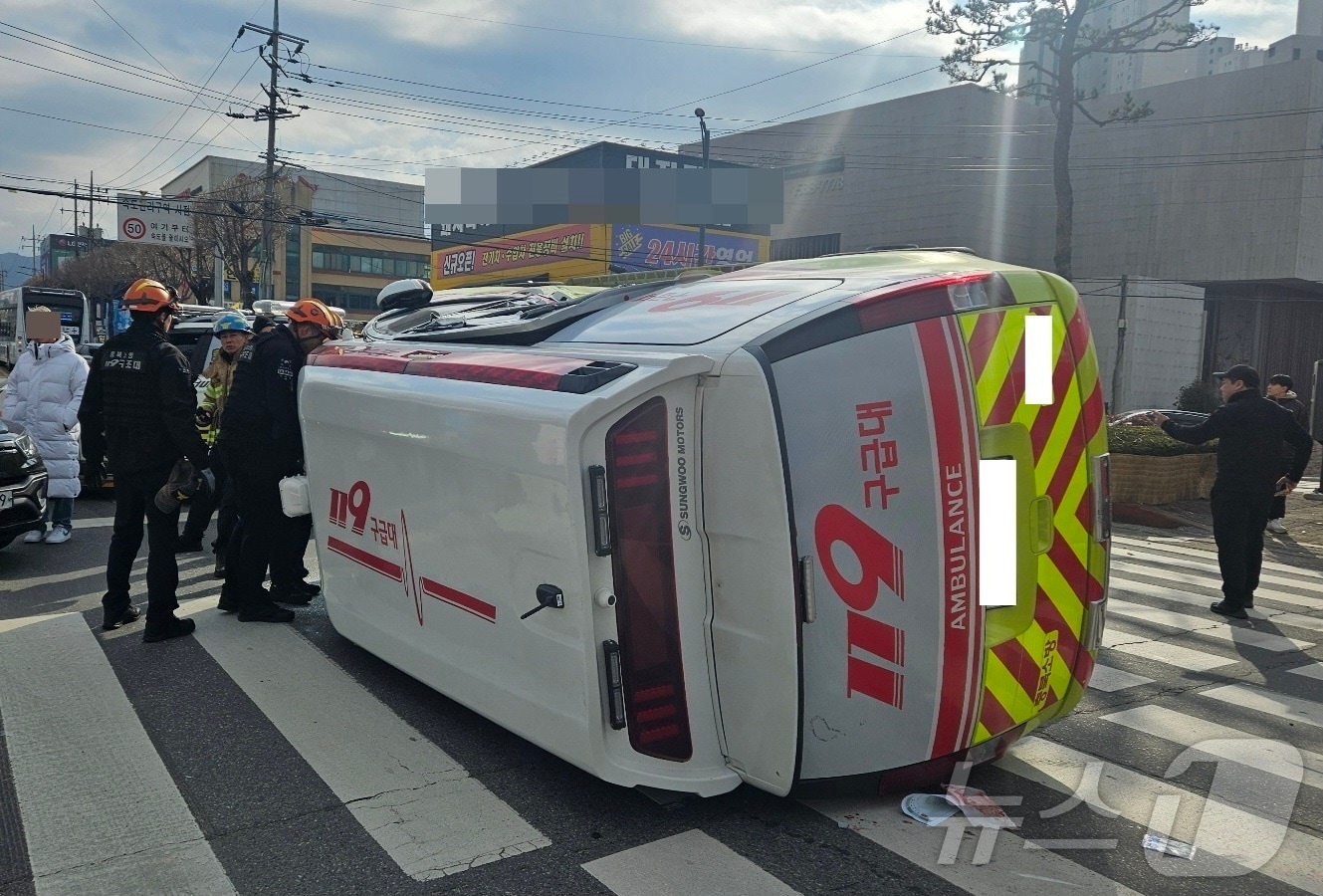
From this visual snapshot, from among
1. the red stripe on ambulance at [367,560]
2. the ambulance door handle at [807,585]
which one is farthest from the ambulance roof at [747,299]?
the red stripe on ambulance at [367,560]

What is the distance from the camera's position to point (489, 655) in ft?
12.6

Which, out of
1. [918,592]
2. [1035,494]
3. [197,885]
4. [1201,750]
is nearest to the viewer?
[197,885]

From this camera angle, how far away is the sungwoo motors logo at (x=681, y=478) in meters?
3.28

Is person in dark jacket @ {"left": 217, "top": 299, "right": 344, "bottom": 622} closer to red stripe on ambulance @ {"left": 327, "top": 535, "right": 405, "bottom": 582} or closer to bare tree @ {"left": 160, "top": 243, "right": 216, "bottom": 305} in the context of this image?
red stripe on ambulance @ {"left": 327, "top": 535, "right": 405, "bottom": 582}

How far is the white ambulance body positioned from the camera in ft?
10.5

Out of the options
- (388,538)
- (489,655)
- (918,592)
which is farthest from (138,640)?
(918,592)

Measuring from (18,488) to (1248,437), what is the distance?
8888 mm

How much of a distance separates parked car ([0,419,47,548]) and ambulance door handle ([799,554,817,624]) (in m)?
6.91

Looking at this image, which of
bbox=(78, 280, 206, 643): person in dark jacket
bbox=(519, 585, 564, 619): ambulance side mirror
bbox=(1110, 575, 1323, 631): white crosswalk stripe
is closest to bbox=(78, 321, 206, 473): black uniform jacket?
bbox=(78, 280, 206, 643): person in dark jacket

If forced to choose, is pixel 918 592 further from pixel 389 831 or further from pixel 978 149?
pixel 978 149

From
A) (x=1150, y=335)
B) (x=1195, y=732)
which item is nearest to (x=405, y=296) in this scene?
Result: (x=1195, y=732)

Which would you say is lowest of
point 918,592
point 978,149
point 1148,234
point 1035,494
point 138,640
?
point 138,640

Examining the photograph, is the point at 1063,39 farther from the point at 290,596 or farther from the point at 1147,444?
the point at 290,596

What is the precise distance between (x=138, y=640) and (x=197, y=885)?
3.05 metres
